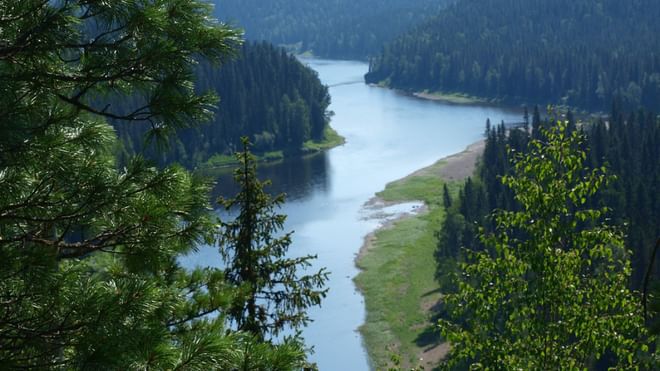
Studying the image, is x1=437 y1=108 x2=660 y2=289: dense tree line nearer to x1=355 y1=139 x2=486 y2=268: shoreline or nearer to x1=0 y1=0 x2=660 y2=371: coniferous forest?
x1=355 y1=139 x2=486 y2=268: shoreline

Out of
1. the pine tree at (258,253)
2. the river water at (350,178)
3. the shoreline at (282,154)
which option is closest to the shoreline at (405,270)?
the river water at (350,178)

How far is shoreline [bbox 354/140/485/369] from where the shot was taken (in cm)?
5953

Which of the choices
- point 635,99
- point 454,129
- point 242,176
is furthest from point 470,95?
point 242,176

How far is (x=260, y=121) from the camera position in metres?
153

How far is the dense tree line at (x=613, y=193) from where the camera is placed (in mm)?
66000

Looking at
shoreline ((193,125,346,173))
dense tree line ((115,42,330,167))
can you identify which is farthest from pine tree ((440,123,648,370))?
shoreline ((193,125,346,173))

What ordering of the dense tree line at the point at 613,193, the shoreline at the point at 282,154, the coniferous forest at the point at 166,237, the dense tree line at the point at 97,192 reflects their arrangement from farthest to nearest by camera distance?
the shoreline at the point at 282,154, the dense tree line at the point at 613,193, the coniferous forest at the point at 166,237, the dense tree line at the point at 97,192

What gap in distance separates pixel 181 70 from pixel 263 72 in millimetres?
154415

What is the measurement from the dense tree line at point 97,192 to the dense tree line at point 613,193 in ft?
159

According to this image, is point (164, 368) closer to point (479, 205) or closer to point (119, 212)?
point (119, 212)

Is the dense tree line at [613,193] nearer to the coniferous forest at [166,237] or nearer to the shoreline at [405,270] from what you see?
the shoreline at [405,270]

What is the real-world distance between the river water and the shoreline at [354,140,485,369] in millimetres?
1190

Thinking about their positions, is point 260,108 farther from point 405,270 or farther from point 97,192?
point 97,192

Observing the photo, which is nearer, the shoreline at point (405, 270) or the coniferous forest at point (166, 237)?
the coniferous forest at point (166, 237)
